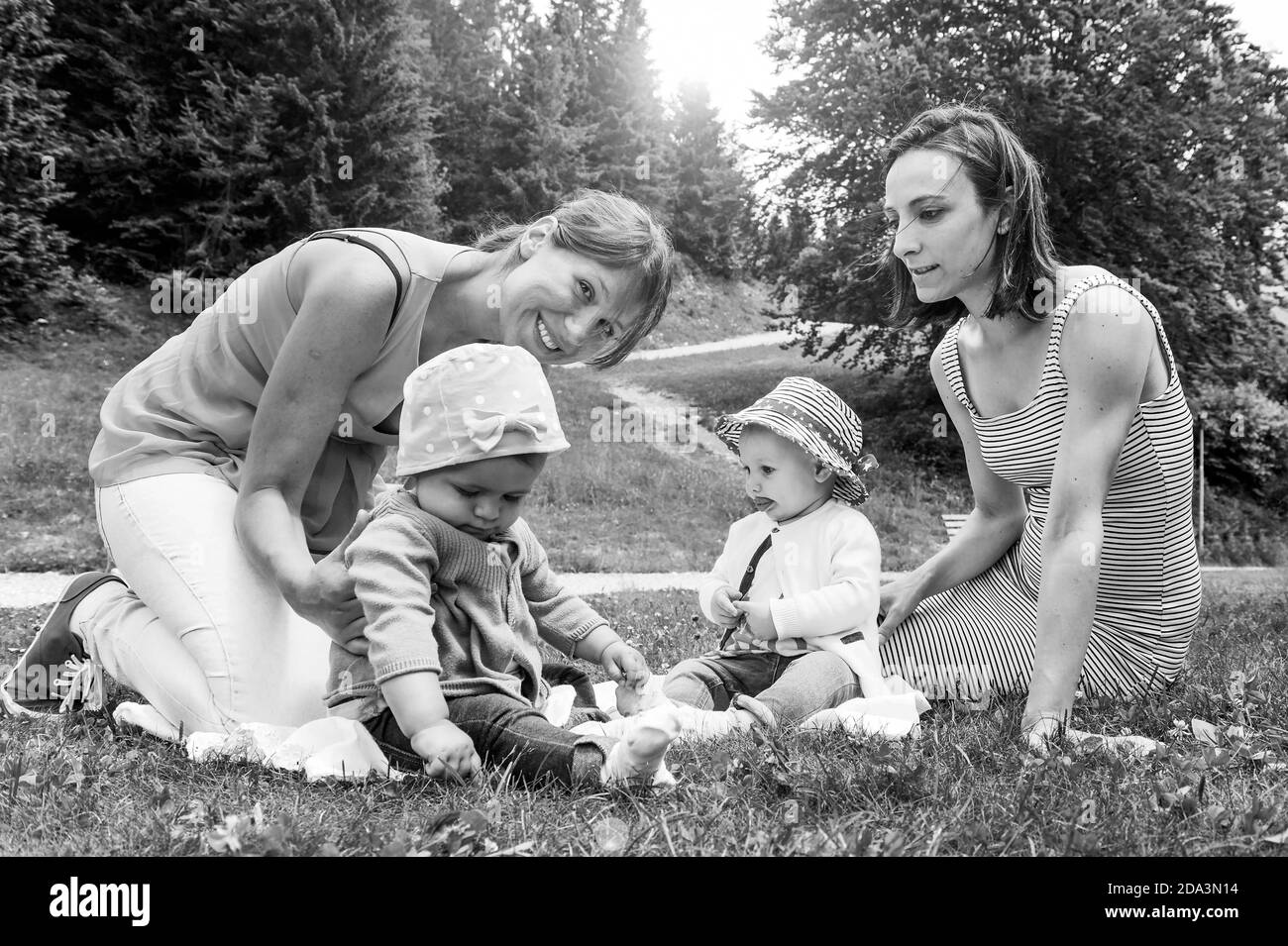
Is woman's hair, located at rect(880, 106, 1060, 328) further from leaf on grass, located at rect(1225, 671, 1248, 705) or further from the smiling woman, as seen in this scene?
leaf on grass, located at rect(1225, 671, 1248, 705)

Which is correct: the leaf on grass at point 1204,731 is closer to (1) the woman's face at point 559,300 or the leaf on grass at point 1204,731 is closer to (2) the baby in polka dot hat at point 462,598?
(2) the baby in polka dot hat at point 462,598

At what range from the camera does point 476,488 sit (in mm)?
2902

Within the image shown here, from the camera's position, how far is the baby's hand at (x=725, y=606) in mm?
3750

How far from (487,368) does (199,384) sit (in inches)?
55.2

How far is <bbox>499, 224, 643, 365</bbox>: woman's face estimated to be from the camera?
3.41m

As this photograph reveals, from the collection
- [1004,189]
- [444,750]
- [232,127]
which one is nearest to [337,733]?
[444,750]

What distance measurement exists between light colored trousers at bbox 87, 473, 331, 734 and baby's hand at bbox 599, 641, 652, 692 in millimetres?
992

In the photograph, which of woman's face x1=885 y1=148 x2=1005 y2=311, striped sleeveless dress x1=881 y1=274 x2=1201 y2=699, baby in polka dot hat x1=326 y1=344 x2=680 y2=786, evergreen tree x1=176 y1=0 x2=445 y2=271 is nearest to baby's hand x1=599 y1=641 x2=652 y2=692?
baby in polka dot hat x1=326 y1=344 x2=680 y2=786

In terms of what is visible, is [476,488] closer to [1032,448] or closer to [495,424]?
[495,424]

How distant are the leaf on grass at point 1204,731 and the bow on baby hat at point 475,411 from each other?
2.18m

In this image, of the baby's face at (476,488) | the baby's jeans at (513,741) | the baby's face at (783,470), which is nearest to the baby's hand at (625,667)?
the baby's jeans at (513,741)
